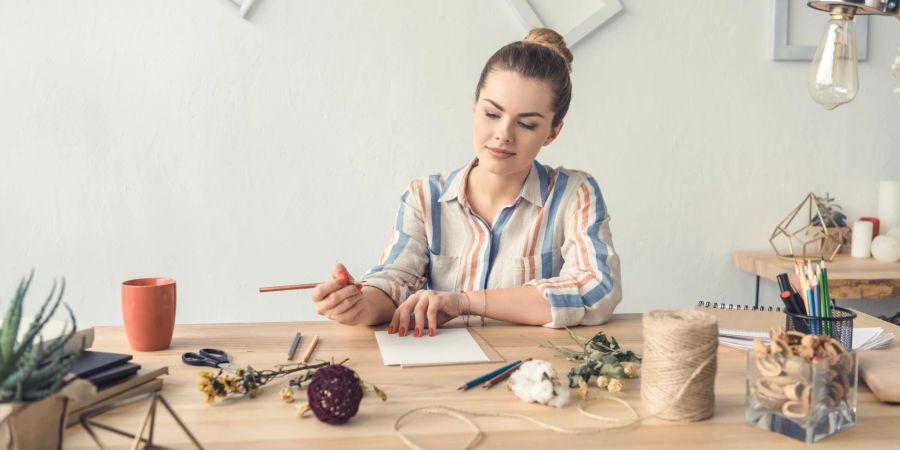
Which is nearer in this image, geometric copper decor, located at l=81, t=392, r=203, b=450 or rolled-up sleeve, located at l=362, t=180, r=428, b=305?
geometric copper decor, located at l=81, t=392, r=203, b=450

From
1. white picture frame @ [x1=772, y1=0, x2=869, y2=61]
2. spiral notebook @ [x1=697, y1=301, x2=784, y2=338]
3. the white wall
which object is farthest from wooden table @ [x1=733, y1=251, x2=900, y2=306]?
spiral notebook @ [x1=697, y1=301, x2=784, y2=338]

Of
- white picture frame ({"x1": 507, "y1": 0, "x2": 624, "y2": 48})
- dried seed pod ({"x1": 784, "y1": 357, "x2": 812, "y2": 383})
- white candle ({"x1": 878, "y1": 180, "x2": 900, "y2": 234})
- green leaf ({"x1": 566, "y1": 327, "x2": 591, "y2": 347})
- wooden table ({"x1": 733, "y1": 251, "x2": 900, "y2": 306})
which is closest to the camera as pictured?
dried seed pod ({"x1": 784, "y1": 357, "x2": 812, "y2": 383})

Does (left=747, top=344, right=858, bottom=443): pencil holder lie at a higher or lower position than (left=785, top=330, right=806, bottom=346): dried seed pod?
lower

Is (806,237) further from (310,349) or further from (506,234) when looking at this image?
(310,349)

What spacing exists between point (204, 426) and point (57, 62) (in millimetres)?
2018

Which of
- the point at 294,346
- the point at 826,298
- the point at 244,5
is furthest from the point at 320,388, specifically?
the point at 244,5

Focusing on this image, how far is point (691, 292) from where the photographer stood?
2799 millimetres

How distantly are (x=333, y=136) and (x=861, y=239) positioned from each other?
6.02ft

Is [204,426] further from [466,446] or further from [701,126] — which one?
[701,126]

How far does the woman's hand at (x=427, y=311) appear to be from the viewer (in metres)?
1.34

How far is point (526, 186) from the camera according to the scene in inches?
68.3

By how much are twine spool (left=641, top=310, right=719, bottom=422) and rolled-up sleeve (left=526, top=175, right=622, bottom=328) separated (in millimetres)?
503

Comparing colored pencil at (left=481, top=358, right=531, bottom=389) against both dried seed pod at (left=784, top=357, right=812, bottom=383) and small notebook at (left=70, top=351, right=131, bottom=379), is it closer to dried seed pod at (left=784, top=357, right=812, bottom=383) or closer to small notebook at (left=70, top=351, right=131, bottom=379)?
dried seed pod at (left=784, top=357, right=812, bottom=383)

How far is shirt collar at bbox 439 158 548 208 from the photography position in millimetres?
1731
